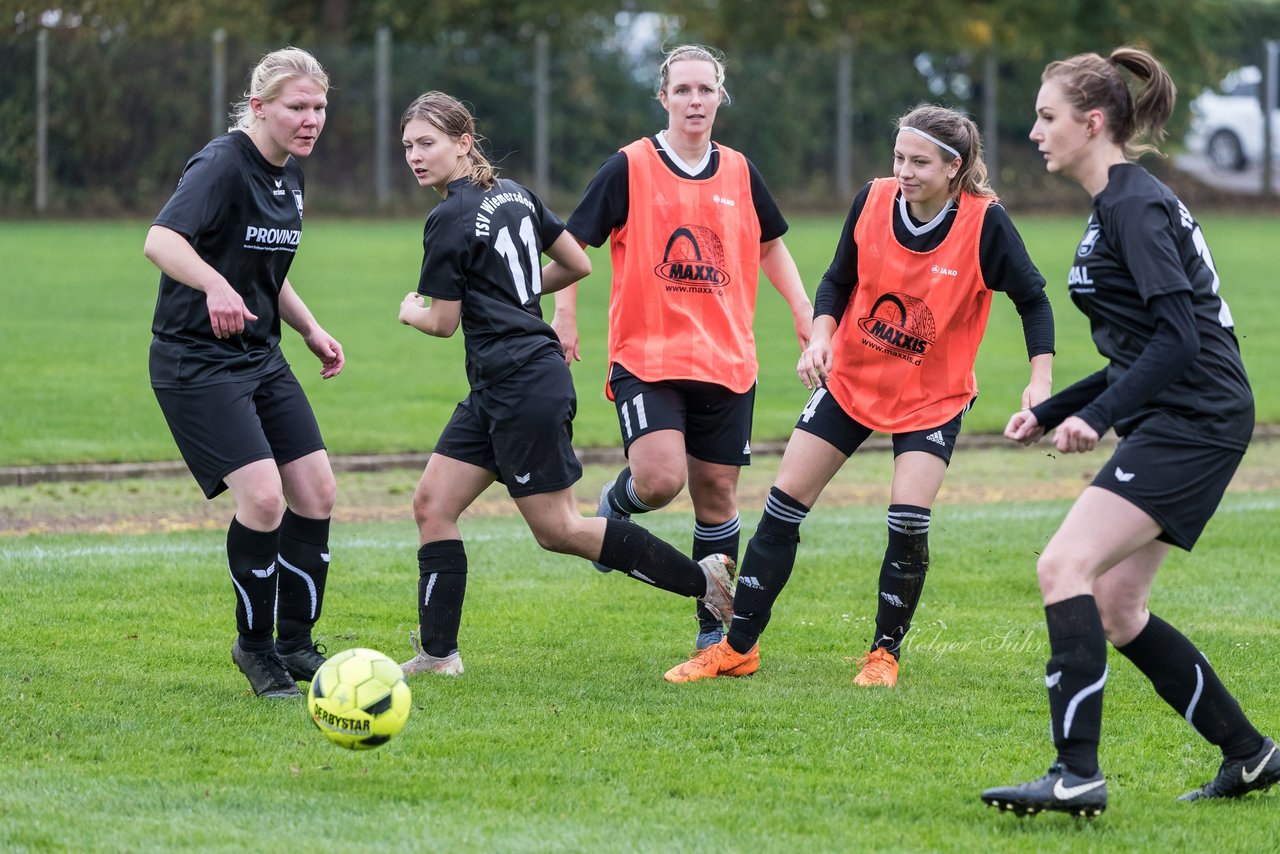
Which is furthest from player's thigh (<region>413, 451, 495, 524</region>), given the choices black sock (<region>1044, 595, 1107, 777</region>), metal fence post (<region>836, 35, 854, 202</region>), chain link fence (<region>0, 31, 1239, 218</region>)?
metal fence post (<region>836, 35, 854, 202</region>)

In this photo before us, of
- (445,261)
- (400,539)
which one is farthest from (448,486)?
(400,539)

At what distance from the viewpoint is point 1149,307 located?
4492 mm

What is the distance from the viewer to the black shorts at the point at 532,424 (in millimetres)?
Result: 6000

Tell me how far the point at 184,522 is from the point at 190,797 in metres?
5.29

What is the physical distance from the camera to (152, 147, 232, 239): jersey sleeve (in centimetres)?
566

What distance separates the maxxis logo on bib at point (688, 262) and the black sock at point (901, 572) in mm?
1159

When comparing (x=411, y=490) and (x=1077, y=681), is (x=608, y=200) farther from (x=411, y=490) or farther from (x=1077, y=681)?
(x=411, y=490)

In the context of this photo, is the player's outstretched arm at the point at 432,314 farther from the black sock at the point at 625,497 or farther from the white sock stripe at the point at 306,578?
the black sock at the point at 625,497

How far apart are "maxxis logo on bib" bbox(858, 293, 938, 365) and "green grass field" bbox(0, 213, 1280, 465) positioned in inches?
257

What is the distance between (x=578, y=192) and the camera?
31359 mm

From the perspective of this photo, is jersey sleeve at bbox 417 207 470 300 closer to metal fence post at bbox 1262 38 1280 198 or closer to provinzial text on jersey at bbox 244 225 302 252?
provinzial text on jersey at bbox 244 225 302 252

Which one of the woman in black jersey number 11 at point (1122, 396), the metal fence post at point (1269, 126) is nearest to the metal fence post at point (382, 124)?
the metal fence post at point (1269, 126)

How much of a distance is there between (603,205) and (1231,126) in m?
31.4

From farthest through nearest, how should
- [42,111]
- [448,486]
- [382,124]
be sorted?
[382,124]
[42,111]
[448,486]
